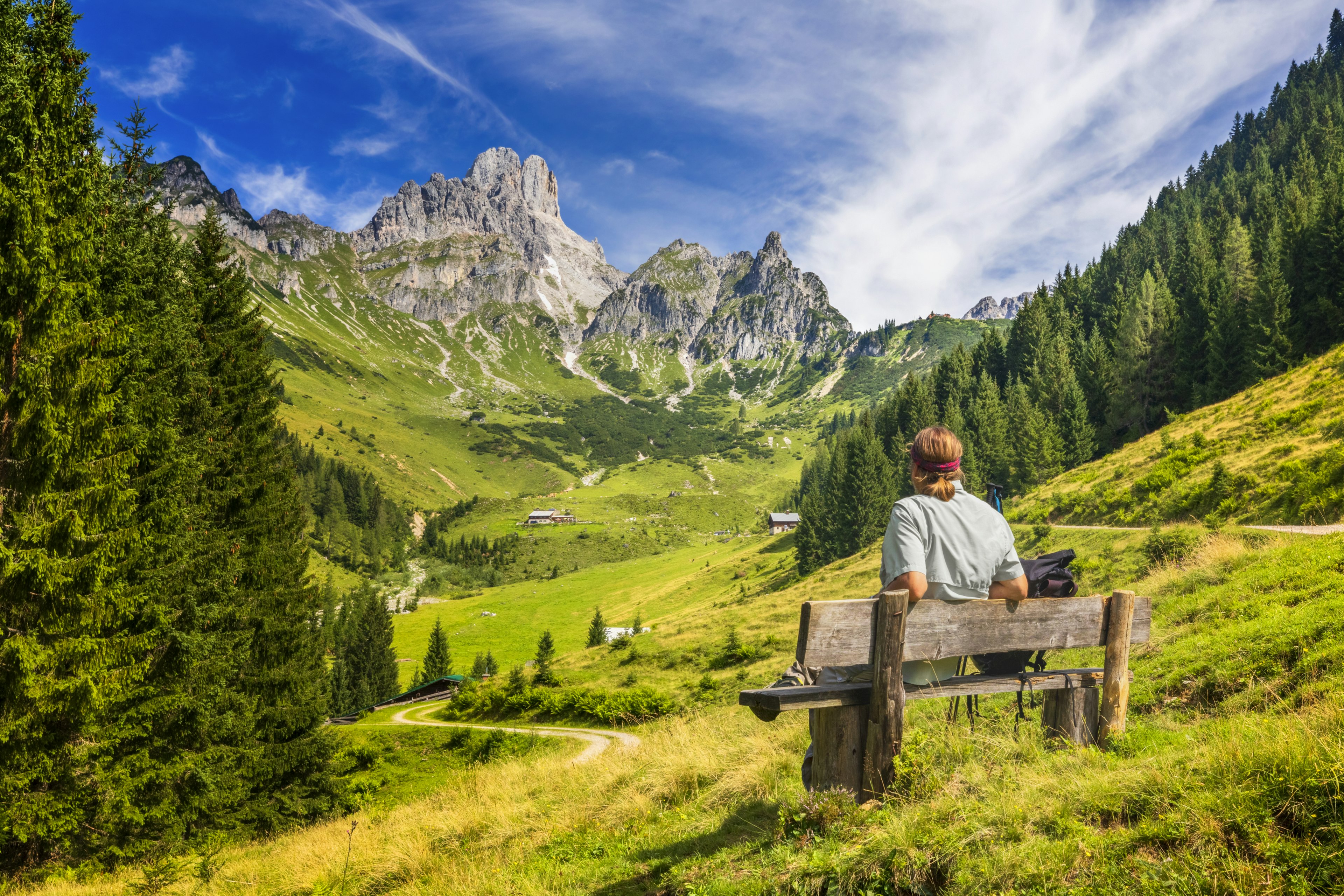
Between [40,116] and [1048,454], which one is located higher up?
[1048,454]

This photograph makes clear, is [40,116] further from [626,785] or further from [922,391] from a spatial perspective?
[922,391]

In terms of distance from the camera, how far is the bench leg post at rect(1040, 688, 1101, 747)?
16.6 feet

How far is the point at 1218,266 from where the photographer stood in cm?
6656

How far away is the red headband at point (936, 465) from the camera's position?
16.1 ft

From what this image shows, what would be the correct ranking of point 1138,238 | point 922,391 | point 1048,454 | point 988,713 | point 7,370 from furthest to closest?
Result: 1. point 1138,238
2. point 922,391
3. point 1048,454
4. point 7,370
5. point 988,713

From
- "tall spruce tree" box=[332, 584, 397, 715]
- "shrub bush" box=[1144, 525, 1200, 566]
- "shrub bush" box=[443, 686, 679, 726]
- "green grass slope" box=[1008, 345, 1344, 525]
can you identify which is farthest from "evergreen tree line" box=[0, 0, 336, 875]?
"tall spruce tree" box=[332, 584, 397, 715]

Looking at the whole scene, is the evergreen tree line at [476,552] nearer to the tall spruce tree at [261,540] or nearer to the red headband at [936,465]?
the tall spruce tree at [261,540]

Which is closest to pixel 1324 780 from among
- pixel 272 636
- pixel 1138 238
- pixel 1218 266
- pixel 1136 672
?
pixel 1136 672

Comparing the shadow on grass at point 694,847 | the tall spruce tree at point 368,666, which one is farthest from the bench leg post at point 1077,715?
the tall spruce tree at point 368,666

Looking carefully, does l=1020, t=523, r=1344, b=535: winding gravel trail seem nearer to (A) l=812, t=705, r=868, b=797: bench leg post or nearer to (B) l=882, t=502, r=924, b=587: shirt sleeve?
(B) l=882, t=502, r=924, b=587: shirt sleeve

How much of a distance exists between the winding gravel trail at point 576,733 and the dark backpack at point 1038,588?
916 centimetres

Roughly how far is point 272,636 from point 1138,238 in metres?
146

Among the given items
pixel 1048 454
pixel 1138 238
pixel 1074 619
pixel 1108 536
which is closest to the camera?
pixel 1074 619

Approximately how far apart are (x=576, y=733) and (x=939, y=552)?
2785 centimetres
